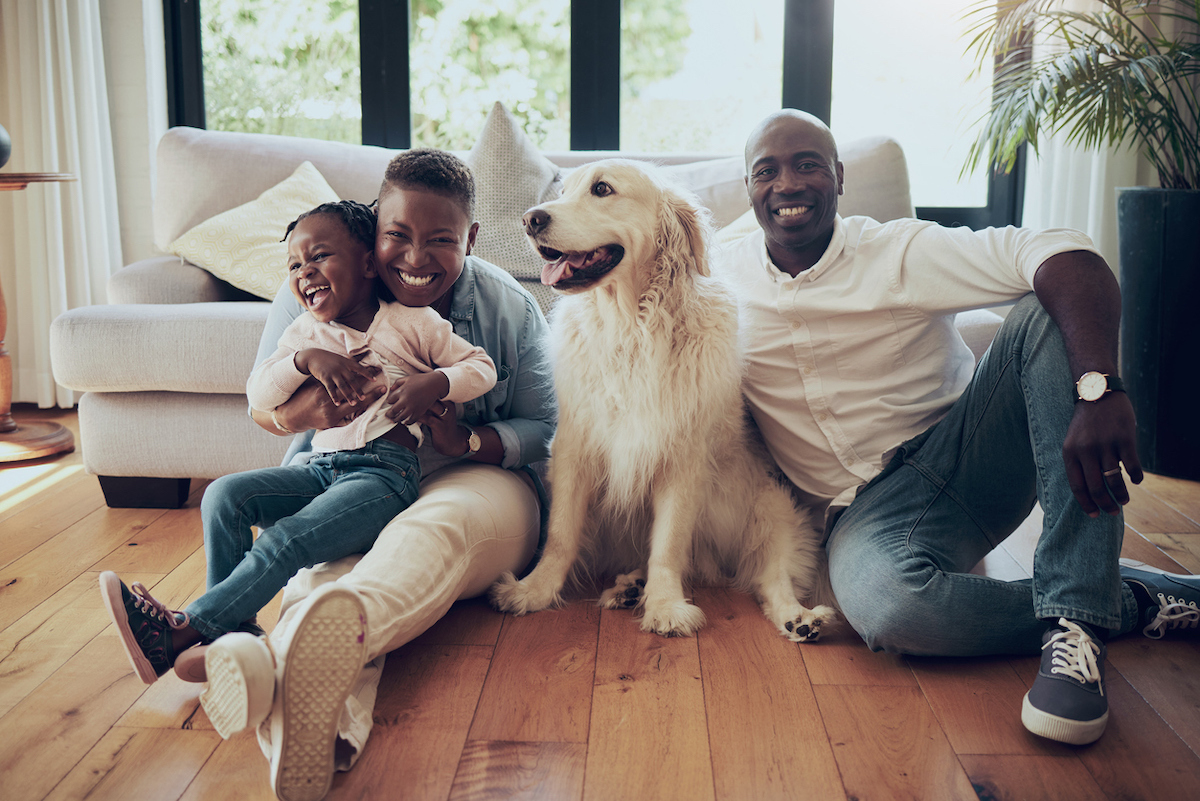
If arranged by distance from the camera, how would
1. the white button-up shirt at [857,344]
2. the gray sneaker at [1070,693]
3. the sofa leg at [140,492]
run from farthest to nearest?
the sofa leg at [140,492] → the white button-up shirt at [857,344] → the gray sneaker at [1070,693]

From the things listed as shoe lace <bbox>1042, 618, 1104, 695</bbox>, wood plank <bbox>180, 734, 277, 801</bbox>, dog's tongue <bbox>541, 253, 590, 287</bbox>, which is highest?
dog's tongue <bbox>541, 253, 590, 287</bbox>

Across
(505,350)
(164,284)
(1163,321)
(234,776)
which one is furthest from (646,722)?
(1163,321)

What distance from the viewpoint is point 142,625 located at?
129 centimetres

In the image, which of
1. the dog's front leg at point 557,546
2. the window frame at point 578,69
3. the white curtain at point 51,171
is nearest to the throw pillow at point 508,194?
the dog's front leg at point 557,546

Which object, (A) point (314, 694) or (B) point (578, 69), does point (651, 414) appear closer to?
(A) point (314, 694)

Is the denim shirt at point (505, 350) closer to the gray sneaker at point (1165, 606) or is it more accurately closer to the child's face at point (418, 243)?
the child's face at point (418, 243)

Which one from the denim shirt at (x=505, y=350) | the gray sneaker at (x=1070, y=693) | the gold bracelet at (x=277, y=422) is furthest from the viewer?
the denim shirt at (x=505, y=350)

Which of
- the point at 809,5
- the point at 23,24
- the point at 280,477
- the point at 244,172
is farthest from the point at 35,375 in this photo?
the point at 809,5

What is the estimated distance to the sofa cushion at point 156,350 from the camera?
237 centimetres

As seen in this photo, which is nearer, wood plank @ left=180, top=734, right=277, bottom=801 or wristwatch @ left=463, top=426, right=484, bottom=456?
wood plank @ left=180, top=734, right=277, bottom=801

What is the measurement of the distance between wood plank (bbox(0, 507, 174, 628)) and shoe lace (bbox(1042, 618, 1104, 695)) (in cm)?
187

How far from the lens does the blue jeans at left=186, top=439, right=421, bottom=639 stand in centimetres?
137

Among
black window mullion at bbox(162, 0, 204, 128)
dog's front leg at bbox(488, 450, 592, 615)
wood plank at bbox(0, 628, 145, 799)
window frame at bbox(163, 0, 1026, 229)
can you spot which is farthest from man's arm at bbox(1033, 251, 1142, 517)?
black window mullion at bbox(162, 0, 204, 128)

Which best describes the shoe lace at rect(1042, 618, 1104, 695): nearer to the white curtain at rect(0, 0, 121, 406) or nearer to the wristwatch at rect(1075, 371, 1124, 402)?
the wristwatch at rect(1075, 371, 1124, 402)
